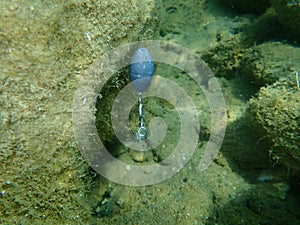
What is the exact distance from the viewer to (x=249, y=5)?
4.58m

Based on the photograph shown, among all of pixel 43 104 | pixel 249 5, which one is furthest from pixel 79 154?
pixel 249 5

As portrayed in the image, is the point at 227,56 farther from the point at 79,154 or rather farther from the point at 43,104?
the point at 43,104

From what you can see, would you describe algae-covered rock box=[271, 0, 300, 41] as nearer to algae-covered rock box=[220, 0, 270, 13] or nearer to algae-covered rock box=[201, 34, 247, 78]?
algae-covered rock box=[201, 34, 247, 78]

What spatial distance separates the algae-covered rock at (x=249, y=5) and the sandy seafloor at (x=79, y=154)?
5.56 ft

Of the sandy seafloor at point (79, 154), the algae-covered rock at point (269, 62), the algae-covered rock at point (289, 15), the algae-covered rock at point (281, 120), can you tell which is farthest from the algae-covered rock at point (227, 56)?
the algae-covered rock at point (281, 120)

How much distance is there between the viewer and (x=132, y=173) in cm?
317

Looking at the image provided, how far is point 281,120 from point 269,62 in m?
1.16

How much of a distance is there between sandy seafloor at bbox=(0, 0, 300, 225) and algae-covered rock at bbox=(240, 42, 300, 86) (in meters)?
0.15

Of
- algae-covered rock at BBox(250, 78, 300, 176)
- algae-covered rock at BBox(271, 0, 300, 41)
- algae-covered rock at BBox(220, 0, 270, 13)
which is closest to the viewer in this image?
algae-covered rock at BBox(250, 78, 300, 176)

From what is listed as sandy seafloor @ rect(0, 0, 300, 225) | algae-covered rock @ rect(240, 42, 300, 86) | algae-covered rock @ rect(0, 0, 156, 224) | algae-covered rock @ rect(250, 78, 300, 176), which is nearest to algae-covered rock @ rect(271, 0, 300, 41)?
algae-covered rock @ rect(240, 42, 300, 86)

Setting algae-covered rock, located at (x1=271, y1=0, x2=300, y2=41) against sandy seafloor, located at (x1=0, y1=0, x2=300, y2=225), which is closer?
sandy seafloor, located at (x1=0, y1=0, x2=300, y2=225)

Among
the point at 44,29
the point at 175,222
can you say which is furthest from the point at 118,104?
the point at 175,222

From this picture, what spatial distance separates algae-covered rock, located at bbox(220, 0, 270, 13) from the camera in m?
4.44

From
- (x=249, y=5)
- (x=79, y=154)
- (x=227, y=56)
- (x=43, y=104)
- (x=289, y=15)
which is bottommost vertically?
(x=79, y=154)
